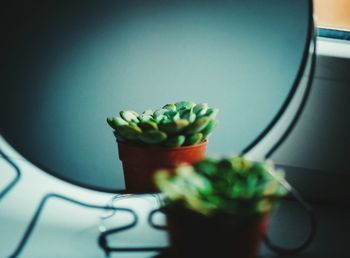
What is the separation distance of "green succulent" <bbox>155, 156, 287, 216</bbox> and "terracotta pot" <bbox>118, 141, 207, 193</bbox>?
0.13 meters

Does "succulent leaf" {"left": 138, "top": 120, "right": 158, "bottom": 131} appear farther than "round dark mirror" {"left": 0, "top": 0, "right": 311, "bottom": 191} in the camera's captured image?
No

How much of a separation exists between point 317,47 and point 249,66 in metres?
0.14

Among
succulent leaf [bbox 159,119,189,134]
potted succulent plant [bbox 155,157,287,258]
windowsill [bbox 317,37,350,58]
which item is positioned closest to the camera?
potted succulent plant [bbox 155,157,287,258]

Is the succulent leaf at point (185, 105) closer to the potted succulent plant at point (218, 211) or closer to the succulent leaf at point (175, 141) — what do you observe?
the succulent leaf at point (175, 141)

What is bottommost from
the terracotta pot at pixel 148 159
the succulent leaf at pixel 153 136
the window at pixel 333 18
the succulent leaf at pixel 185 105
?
the terracotta pot at pixel 148 159

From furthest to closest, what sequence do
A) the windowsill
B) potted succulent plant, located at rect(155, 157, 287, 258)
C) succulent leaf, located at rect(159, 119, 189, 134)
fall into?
the windowsill
succulent leaf, located at rect(159, 119, 189, 134)
potted succulent plant, located at rect(155, 157, 287, 258)

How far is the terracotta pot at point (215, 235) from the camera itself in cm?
50

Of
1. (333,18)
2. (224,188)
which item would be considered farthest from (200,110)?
(333,18)

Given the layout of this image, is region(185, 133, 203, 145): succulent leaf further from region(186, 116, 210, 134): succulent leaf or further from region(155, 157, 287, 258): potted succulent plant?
region(155, 157, 287, 258): potted succulent plant

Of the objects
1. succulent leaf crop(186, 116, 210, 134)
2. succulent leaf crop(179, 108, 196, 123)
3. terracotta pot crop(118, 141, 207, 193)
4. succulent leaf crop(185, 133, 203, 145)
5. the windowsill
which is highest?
the windowsill

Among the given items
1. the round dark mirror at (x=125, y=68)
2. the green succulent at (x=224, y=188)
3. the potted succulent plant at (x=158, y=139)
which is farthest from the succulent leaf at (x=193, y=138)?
the round dark mirror at (x=125, y=68)

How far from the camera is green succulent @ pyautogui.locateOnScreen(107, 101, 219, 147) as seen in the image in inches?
27.0

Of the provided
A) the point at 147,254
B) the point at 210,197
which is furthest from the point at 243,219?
the point at 147,254

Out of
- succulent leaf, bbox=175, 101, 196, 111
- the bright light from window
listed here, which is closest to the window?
the bright light from window
